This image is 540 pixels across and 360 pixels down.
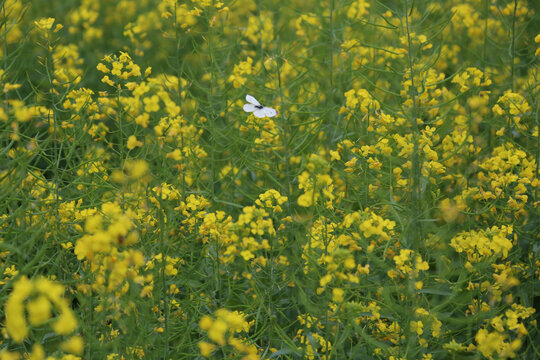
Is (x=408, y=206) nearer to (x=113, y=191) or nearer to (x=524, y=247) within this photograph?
(x=524, y=247)

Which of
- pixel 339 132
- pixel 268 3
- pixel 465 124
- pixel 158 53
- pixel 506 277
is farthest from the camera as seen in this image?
pixel 158 53

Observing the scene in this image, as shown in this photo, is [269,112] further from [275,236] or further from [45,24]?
[45,24]

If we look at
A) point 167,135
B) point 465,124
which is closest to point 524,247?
point 465,124

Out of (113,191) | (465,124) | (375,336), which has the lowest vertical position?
(375,336)

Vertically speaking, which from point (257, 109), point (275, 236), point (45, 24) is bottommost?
point (275, 236)

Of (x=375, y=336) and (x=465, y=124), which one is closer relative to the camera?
(x=375, y=336)

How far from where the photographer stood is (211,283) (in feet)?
11.0

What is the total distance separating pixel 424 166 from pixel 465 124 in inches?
49.1

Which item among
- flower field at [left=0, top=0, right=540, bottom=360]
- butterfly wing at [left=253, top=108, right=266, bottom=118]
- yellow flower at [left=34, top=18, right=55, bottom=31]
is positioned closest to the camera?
flower field at [left=0, top=0, right=540, bottom=360]

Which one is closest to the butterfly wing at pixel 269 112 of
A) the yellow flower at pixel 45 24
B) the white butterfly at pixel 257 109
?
the white butterfly at pixel 257 109

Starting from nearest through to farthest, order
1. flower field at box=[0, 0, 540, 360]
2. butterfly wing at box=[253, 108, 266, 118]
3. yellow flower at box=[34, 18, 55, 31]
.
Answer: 1. flower field at box=[0, 0, 540, 360]
2. butterfly wing at box=[253, 108, 266, 118]
3. yellow flower at box=[34, 18, 55, 31]

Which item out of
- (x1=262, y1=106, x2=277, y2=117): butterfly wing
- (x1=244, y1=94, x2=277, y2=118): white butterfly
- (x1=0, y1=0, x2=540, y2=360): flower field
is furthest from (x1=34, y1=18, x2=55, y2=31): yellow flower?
(x1=262, y1=106, x2=277, y2=117): butterfly wing

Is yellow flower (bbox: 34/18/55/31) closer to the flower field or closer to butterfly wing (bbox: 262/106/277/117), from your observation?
the flower field

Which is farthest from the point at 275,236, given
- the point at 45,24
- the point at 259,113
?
the point at 45,24
